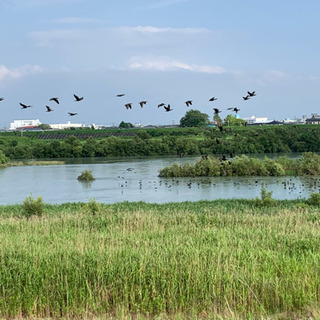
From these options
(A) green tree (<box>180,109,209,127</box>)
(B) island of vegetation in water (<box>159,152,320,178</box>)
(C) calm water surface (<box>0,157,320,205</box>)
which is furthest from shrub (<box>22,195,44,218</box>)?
(A) green tree (<box>180,109,209,127</box>)

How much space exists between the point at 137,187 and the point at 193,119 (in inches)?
2959

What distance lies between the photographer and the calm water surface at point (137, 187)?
126 ft

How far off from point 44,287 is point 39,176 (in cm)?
4457

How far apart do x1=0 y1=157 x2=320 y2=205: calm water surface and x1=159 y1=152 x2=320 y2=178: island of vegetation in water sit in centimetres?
175

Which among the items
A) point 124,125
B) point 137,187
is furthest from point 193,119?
point 137,187

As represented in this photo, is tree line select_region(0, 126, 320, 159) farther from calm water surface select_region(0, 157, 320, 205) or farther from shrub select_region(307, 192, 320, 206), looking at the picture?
shrub select_region(307, 192, 320, 206)

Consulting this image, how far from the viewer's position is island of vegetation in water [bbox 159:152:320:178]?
5141 centimetres

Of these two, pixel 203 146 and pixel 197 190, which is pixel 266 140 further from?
pixel 197 190

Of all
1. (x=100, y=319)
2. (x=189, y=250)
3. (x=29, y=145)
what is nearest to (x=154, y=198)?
(x=189, y=250)

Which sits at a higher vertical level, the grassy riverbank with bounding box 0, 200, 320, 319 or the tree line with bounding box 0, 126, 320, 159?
the tree line with bounding box 0, 126, 320, 159

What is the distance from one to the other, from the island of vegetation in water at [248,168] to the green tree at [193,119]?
61.6 metres

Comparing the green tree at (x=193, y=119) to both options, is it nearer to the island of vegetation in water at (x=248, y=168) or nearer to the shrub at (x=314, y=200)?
the island of vegetation in water at (x=248, y=168)

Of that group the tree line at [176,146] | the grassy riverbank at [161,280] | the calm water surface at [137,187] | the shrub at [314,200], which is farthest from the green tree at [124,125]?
the grassy riverbank at [161,280]

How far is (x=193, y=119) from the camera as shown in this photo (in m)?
118
